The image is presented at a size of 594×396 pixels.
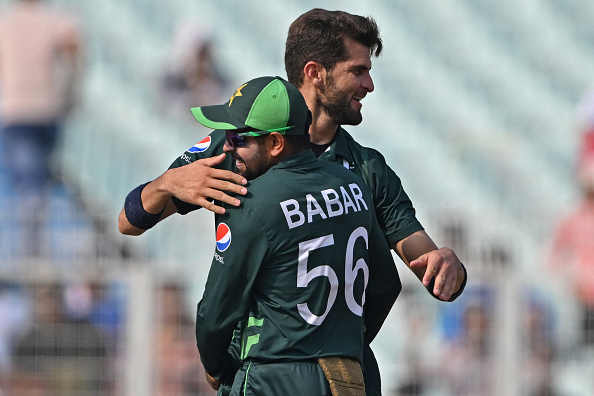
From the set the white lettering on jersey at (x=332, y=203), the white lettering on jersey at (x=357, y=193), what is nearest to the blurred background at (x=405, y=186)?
the white lettering on jersey at (x=357, y=193)

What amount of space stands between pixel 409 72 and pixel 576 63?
1741mm

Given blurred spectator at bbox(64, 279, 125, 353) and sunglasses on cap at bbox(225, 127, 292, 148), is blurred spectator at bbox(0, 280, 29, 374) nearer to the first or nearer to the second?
blurred spectator at bbox(64, 279, 125, 353)

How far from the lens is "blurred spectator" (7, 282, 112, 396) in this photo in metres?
7.34

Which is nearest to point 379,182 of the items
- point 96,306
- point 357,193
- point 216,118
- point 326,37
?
point 357,193

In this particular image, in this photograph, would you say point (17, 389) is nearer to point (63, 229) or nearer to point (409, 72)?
point (63, 229)

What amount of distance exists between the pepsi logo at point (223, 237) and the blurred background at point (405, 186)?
13.2ft

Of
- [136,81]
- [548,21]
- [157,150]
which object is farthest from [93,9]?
[548,21]

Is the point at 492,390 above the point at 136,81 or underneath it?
underneath

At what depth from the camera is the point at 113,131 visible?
34.9ft

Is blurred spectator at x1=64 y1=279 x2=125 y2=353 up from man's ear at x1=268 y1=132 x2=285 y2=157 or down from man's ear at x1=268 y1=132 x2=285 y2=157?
down

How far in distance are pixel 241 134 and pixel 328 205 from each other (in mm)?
342

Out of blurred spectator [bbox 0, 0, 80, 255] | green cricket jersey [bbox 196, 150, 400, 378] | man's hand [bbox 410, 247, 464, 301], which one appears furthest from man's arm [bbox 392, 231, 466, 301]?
blurred spectator [bbox 0, 0, 80, 255]

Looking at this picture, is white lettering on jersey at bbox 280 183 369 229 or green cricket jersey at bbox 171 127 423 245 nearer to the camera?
white lettering on jersey at bbox 280 183 369 229

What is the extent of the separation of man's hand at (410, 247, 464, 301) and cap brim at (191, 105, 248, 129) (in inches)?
29.5
